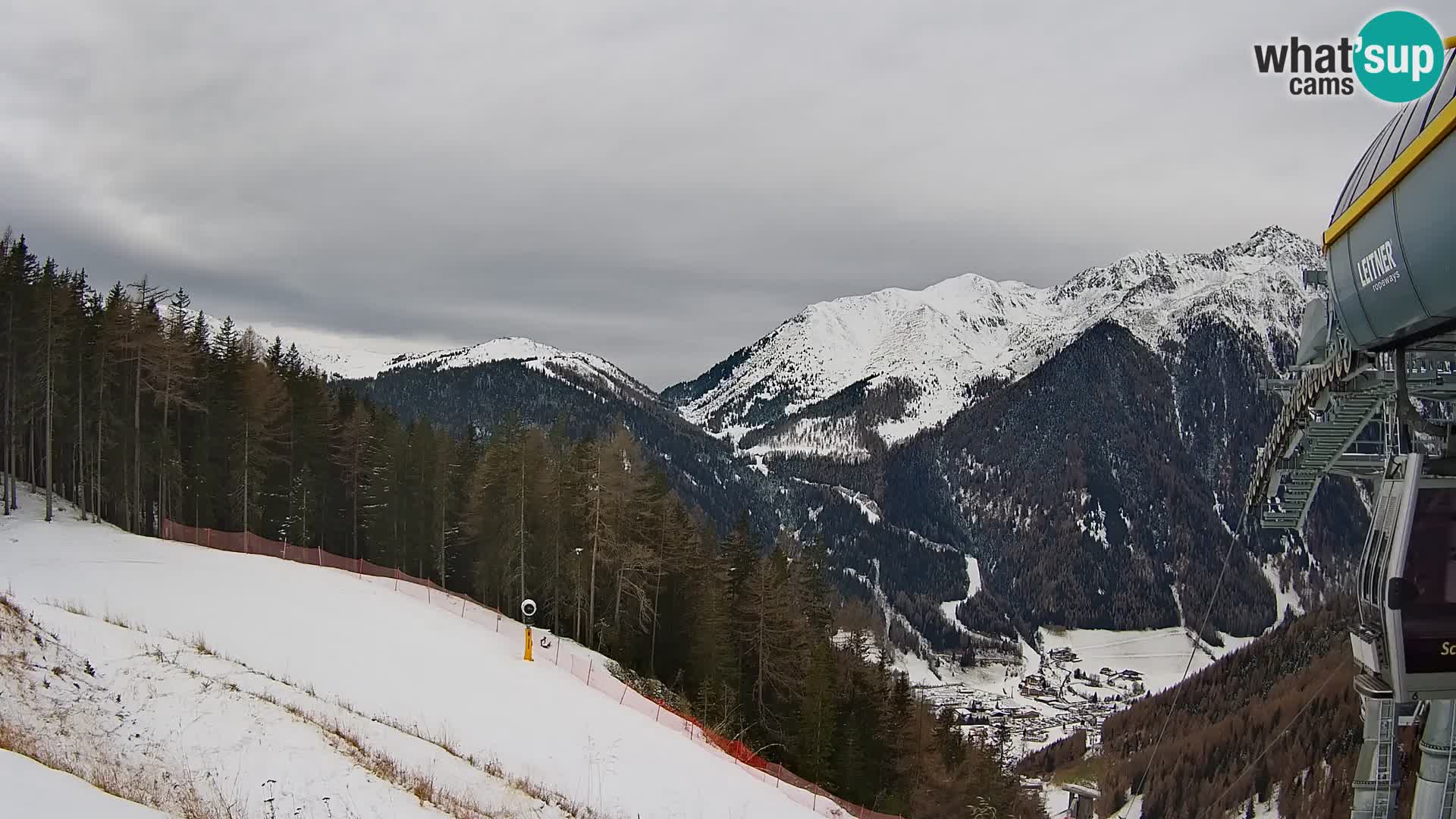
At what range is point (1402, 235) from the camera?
21.6 ft

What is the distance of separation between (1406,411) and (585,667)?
2139cm

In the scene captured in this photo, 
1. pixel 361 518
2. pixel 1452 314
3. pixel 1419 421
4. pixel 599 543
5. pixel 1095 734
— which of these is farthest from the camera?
pixel 1095 734

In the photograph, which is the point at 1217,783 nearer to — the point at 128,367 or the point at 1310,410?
the point at 1310,410

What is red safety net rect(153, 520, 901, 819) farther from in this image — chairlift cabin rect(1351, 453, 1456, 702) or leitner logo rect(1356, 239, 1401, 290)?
leitner logo rect(1356, 239, 1401, 290)

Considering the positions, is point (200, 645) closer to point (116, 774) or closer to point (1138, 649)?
point (116, 774)

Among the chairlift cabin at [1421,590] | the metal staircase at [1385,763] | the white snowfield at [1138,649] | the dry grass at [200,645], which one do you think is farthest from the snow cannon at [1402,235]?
the white snowfield at [1138,649]

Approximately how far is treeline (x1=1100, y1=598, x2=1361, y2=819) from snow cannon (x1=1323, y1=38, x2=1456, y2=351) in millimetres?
19249

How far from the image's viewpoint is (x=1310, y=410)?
42.4 ft

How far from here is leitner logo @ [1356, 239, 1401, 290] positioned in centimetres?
689

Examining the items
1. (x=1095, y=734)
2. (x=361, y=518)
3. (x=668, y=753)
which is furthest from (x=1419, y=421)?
(x=1095, y=734)

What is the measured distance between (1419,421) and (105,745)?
1379 cm

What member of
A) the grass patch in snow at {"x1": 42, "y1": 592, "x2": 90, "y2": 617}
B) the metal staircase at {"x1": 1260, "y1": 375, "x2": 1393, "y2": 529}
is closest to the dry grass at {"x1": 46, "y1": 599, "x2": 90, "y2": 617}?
the grass patch in snow at {"x1": 42, "y1": 592, "x2": 90, "y2": 617}

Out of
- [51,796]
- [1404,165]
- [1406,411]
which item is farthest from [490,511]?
[1404,165]

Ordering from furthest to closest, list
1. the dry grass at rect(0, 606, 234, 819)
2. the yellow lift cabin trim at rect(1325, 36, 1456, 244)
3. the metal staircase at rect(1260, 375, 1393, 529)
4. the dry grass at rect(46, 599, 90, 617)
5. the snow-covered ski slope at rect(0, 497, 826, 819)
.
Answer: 1. the dry grass at rect(46, 599, 90, 617)
2. the snow-covered ski slope at rect(0, 497, 826, 819)
3. the metal staircase at rect(1260, 375, 1393, 529)
4. the dry grass at rect(0, 606, 234, 819)
5. the yellow lift cabin trim at rect(1325, 36, 1456, 244)
